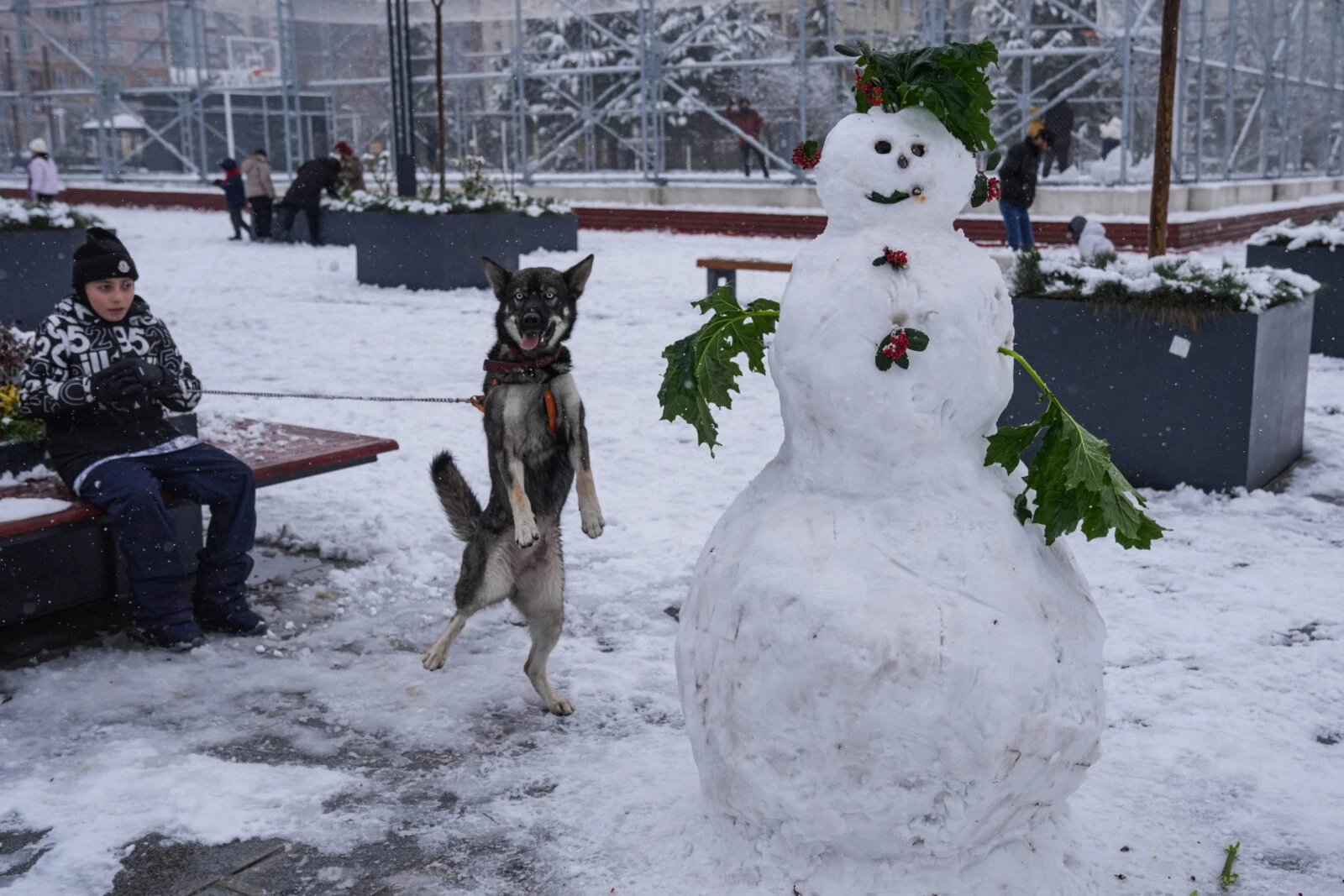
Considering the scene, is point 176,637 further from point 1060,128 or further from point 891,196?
point 1060,128

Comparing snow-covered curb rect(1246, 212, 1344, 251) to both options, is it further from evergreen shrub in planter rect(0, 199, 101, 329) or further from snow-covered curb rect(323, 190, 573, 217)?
evergreen shrub in planter rect(0, 199, 101, 329)

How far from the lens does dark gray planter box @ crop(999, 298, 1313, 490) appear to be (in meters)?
6.71

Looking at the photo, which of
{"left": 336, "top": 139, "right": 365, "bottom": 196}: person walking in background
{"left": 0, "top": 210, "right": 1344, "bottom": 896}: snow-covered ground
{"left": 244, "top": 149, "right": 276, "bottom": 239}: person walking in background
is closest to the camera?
{"left": 0, "top": 210, "right": 1344, "bottom": 896}: snow-covered ground

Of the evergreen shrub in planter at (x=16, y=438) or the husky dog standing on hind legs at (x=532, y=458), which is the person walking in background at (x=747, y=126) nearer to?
the evergreen shrub in planter at (x=16, y=438)

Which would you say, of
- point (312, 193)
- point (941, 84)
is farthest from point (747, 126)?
point (941, 84)

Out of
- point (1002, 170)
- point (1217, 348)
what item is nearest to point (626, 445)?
point (1217, 348)

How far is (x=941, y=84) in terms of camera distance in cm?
299

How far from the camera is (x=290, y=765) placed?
13.3 feet

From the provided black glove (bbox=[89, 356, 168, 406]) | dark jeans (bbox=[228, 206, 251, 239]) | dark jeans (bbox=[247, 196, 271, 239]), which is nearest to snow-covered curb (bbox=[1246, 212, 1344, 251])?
black glove (bbox=[89, 356, 168, 406])

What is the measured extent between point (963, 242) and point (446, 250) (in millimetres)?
12174

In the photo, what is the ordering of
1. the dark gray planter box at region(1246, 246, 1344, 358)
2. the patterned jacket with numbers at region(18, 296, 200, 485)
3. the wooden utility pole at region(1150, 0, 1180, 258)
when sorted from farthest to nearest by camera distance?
the dark gray planter box at region(1246, 246, 1344, 358) → the wooden utility pole at region(1150, 0, 1180, 258) → the patterned jacket with numbers at region(18, 296, 200, 485)

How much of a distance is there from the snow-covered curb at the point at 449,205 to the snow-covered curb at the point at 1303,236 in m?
8.40

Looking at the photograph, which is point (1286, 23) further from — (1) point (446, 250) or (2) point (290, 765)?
(2) point (290, 765)

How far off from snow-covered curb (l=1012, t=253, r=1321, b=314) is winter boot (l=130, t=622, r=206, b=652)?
4.89m
